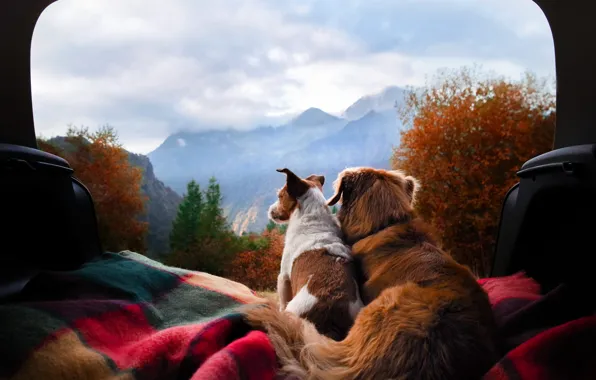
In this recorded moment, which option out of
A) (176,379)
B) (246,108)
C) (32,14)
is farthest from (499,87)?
(32,14)

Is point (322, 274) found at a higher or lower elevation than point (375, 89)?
lower

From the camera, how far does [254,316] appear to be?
1.47m

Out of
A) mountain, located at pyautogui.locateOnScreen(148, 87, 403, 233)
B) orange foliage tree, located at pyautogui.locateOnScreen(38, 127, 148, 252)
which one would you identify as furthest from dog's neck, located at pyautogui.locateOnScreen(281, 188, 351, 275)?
orange foliage tree, located at pyautogui.locateOnScreen(38, 127, 148, 252)

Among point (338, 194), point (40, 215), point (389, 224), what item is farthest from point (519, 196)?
point (40, 215)

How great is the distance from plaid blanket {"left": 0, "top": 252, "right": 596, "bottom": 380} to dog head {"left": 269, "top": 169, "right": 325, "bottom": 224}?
1.64 ft

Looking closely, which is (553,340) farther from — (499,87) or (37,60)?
(37,60)

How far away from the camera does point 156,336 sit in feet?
4.51

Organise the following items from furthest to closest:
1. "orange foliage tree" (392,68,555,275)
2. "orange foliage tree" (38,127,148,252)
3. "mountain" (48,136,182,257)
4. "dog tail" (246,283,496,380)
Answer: "mountain" (48,136,182,257) < "orange foliage tree" (38,127,148,252) < "orange foliage tree" (392,68,555,275) < "dog tail" (246,283,496,380)

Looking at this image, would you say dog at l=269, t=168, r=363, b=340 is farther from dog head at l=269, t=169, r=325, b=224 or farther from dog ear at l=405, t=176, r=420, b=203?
dog ear at l=405, t=176, r=420, b=203

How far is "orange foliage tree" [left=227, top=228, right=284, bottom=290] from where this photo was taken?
8.94 feet

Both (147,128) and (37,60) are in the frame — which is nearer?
(37,60)

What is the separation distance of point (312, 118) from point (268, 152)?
1.17ft

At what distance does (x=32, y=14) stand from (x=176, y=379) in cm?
195

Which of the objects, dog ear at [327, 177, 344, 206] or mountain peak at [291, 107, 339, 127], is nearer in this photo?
dog ear at [327, 177, 344, 206]
